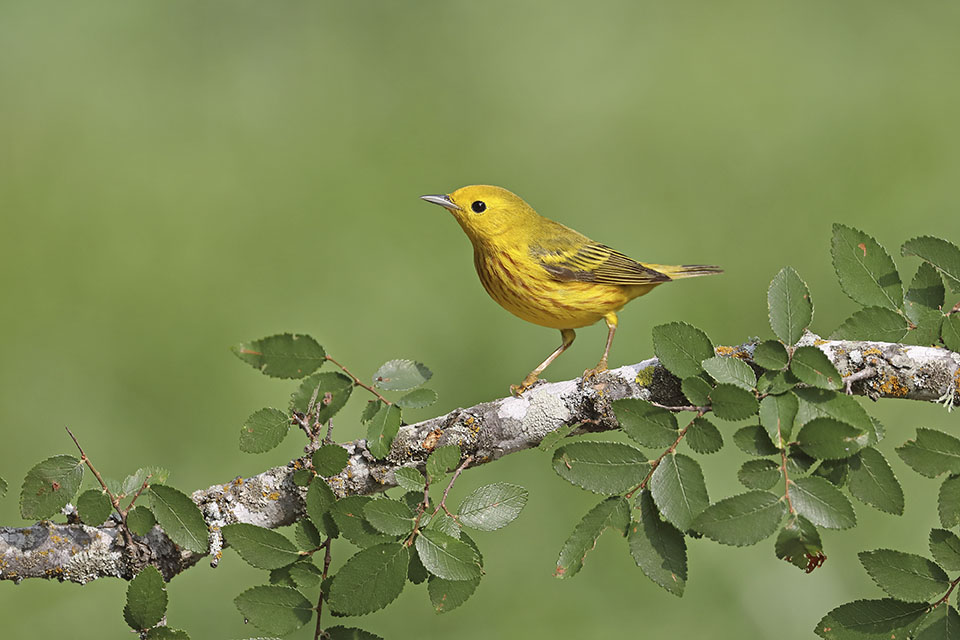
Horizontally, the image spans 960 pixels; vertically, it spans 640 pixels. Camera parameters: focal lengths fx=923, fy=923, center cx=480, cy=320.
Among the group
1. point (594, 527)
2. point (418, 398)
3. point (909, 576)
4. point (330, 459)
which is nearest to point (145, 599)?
point (330, 459)

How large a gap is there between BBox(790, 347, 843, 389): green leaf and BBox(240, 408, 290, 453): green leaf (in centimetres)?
97

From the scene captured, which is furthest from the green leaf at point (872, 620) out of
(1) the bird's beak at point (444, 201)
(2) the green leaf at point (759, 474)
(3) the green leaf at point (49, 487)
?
(3) the green leaf at point (49, 487)

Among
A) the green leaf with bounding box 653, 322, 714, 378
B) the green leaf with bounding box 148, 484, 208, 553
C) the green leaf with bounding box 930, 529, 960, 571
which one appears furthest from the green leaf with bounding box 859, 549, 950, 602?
the green leaf with bounding box 148, 484, 208, 553

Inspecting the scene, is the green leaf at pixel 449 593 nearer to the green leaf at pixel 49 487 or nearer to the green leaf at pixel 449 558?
the green leaf at pixel 449 558

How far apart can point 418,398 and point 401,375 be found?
0.07 metres

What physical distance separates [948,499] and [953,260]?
0.48 meters

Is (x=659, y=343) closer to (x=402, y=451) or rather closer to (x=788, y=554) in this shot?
(x=788, y=554)

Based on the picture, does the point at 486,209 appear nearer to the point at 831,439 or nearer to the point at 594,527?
the point at 594,527

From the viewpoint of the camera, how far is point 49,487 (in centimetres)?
178

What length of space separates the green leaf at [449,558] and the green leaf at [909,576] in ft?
2.32

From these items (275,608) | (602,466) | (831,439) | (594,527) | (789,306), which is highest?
(789,306)

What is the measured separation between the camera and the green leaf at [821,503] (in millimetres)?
1528

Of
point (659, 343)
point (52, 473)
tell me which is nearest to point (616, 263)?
point (659, 343)

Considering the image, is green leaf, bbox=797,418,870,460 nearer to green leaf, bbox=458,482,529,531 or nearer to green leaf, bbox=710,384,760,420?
green leaf, bbox=710,384,760,420
